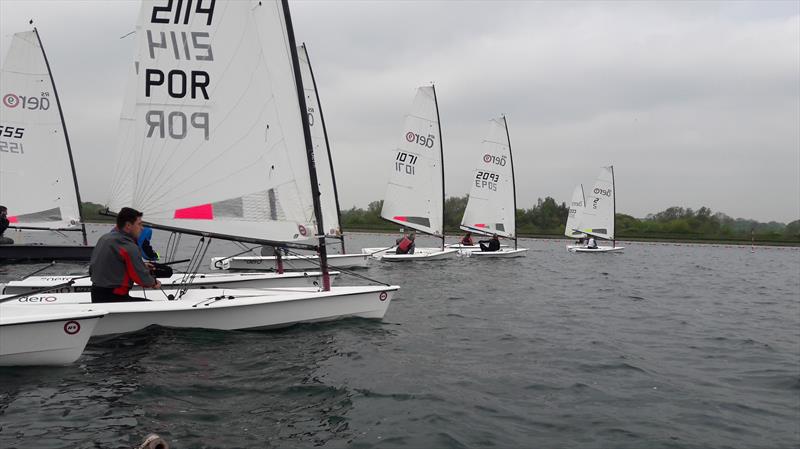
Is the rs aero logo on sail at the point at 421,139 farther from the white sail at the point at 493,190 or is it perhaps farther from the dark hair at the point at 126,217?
the dark hair at the point at 126,217

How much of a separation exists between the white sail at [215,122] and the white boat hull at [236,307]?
1.03 m

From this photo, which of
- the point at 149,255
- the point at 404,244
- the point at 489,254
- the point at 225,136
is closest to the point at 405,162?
the point at 404,244

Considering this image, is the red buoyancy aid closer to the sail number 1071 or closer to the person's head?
the sail number 1071

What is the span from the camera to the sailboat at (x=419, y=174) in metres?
23.6

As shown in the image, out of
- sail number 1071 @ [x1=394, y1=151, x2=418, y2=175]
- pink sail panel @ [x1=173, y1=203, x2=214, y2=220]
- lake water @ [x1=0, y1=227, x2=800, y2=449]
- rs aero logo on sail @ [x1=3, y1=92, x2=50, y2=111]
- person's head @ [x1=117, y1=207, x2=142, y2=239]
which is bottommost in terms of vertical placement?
lake water @ [x1=0, y1=227, x2=800, y2=449]

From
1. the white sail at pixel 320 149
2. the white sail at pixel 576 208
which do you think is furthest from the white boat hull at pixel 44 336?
the white sail at pixel 576 208

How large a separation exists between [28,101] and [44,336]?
1508cm

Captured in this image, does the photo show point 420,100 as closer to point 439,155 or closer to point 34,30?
point 439,155

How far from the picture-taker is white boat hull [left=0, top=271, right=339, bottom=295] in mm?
8703

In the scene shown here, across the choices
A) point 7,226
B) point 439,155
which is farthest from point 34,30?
point 439,155

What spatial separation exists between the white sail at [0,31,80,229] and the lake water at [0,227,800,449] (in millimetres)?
13146

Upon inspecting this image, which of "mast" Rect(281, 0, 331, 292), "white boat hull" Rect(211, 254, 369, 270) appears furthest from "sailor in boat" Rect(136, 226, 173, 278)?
"white boat hull" Rect(211, 254, 369, 270)

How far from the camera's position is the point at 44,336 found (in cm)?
555

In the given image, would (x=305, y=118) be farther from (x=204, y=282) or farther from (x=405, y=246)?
(x=405, y=246)
